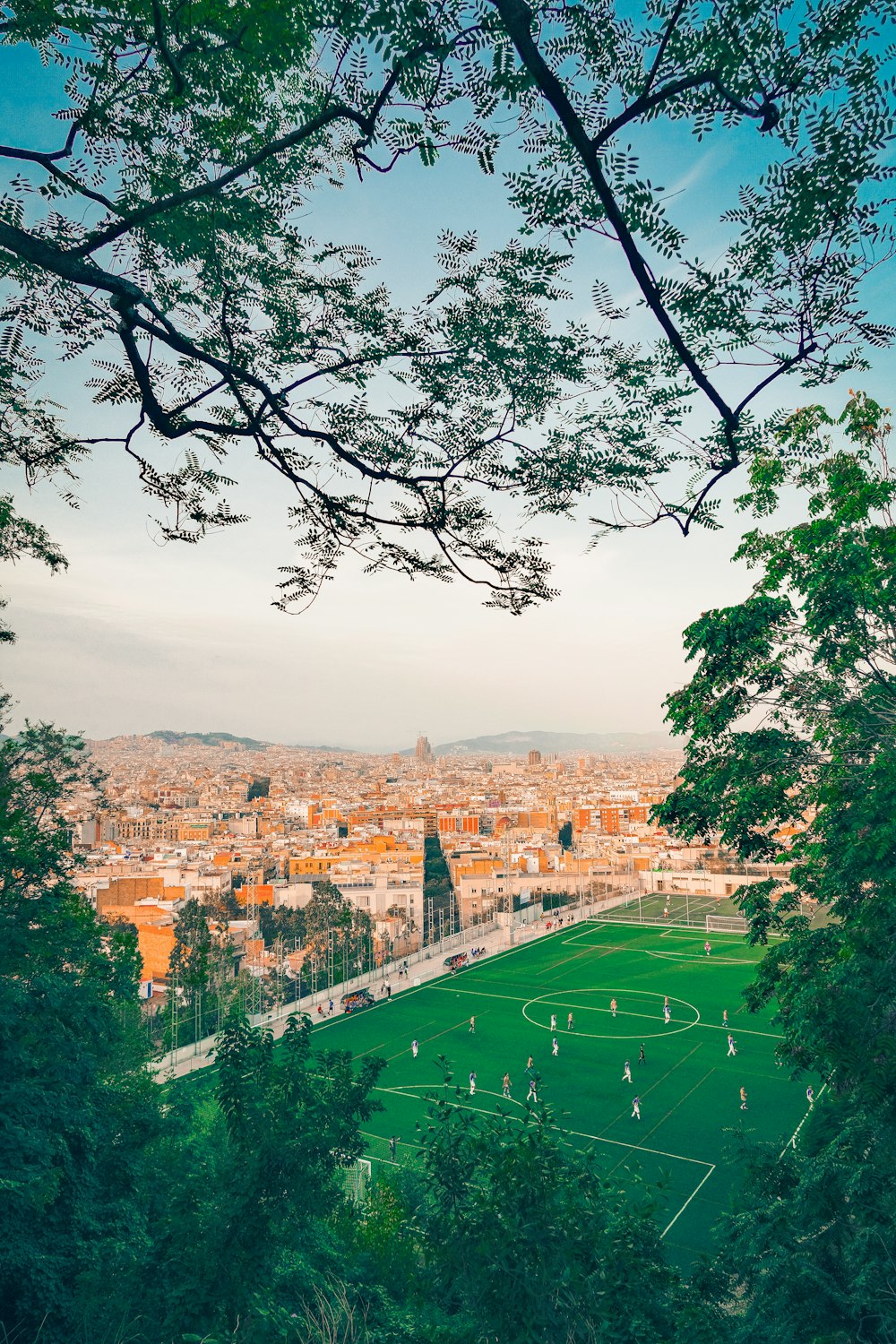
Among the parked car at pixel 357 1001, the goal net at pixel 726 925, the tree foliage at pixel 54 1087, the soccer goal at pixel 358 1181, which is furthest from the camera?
the goal net at pixel 726 925

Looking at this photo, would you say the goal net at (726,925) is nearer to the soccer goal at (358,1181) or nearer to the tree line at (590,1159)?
the soccer goal at (358,1181)

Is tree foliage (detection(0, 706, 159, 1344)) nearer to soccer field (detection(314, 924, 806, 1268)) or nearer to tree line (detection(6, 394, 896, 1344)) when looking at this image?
tree line (detection(6, 394, 896, 1344))

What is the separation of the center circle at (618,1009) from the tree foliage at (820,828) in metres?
17.3

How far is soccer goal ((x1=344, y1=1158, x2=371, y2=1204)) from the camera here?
38.0 feet

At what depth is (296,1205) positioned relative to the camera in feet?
18.6

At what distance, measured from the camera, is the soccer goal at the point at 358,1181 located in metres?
11.6

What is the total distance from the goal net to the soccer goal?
91.8ft

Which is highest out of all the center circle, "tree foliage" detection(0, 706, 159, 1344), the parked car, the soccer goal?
"tree foliage" detection(0, 706, 159, 1344)

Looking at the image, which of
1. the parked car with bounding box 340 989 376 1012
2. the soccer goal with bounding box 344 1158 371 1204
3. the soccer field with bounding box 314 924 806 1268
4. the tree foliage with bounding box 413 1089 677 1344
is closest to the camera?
the tree foliage with bounding box 413 1089 677 1344

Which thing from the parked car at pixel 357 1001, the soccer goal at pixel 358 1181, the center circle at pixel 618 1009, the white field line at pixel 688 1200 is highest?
the soccer goal at pixel 358 1181

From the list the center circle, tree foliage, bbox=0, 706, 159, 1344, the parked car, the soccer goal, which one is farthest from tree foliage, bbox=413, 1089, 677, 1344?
the parked car

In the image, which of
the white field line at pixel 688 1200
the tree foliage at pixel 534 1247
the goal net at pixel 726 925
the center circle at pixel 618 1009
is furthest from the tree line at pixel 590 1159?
the goal net at pixel 726 925

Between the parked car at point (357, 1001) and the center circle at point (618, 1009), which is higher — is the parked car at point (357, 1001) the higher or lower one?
the higher one

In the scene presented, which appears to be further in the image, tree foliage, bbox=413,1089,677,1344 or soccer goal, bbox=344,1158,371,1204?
soccer goal, bbox=344,1158,371,1204
